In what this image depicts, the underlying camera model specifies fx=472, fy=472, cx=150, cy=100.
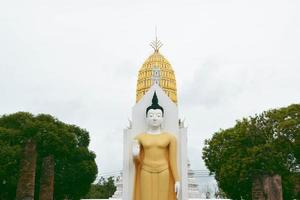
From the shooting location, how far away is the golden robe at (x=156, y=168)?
12.6 meters

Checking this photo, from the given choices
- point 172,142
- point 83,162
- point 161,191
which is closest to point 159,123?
point 172,142

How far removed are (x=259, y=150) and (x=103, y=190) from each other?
34107mm

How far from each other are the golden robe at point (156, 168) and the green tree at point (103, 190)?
1947 inches

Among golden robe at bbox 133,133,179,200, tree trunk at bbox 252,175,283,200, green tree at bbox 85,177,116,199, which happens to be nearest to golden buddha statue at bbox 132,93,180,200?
golden robe at bbox 133,133,179,200

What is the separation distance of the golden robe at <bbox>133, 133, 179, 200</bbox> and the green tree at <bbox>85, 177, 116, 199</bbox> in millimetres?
49453

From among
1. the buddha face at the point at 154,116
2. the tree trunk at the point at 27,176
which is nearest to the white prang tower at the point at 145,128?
the buddha face at the point at 154,116

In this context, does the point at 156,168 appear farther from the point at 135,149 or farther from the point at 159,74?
the point at 159,74

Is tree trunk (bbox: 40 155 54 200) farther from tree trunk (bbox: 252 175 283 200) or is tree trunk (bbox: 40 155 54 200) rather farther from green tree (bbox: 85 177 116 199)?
green tree (bbox: 85 177 116 199)

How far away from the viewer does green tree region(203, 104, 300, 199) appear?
109 ft

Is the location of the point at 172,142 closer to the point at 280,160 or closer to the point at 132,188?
the point at 132,188

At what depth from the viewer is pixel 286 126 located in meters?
33.2

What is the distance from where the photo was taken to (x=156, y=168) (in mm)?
12695

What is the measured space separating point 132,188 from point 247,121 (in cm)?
2487

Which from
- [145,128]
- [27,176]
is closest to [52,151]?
[27,176]
